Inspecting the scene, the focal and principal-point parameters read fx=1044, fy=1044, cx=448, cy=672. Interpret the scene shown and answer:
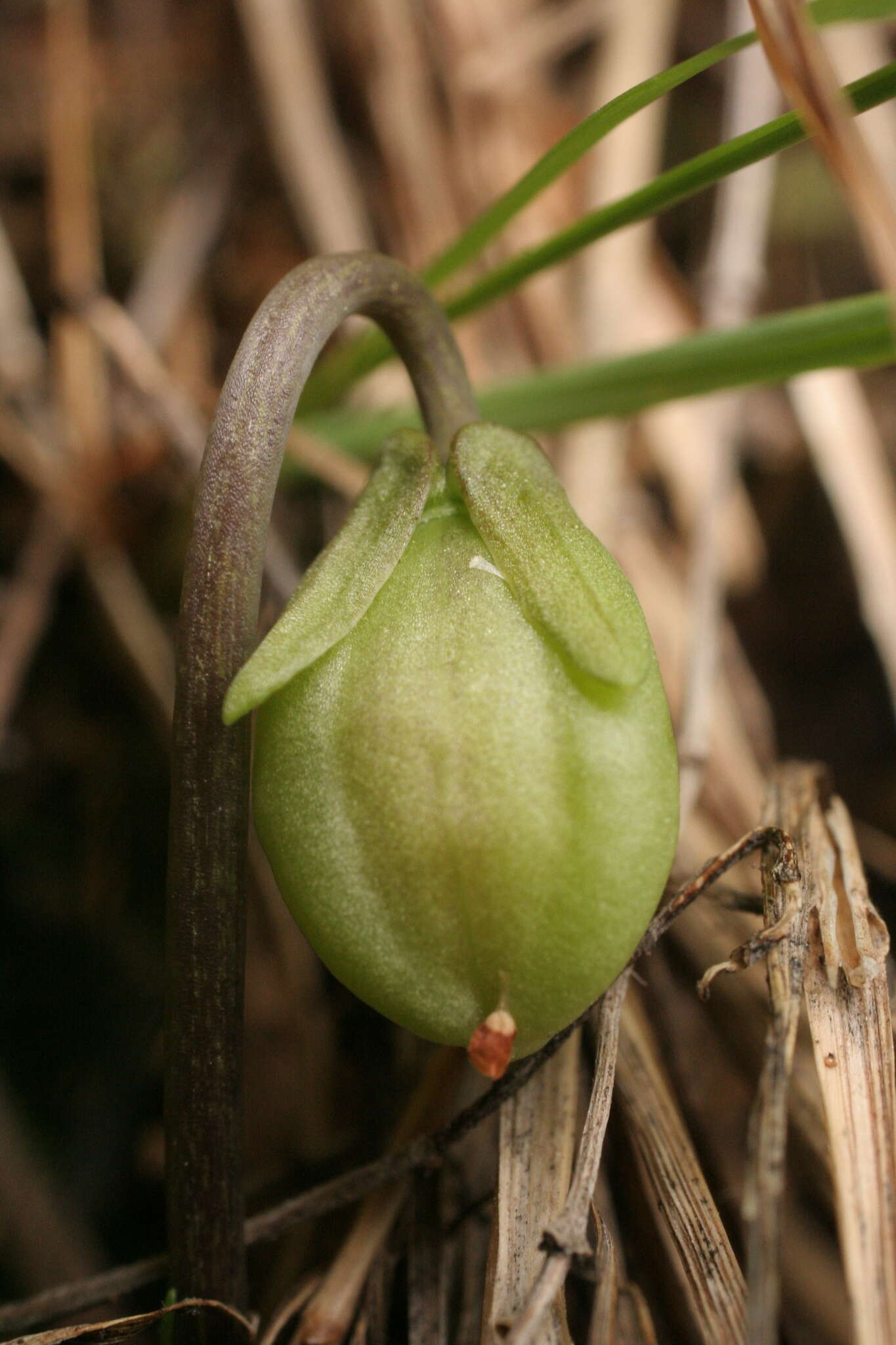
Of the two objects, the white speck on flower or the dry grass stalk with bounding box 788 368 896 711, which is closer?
the white speck on flower

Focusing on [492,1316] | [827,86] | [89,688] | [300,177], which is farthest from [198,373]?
[492,1316]

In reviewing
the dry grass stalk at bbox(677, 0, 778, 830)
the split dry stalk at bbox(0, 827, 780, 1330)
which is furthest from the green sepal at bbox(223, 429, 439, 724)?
the dry grass stalk at bbox(677, 0, 778, 830)

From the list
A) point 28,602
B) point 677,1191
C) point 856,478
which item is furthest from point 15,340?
point 677,1191

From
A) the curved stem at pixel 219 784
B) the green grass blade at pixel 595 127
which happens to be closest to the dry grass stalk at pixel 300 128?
the green grass blade at pixel 595 127

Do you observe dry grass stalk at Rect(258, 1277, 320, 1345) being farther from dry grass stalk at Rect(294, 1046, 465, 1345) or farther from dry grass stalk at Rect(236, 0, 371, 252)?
dry grass stalk at Rect(236, 0, 371, 252)

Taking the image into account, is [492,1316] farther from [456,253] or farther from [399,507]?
[456,253]
